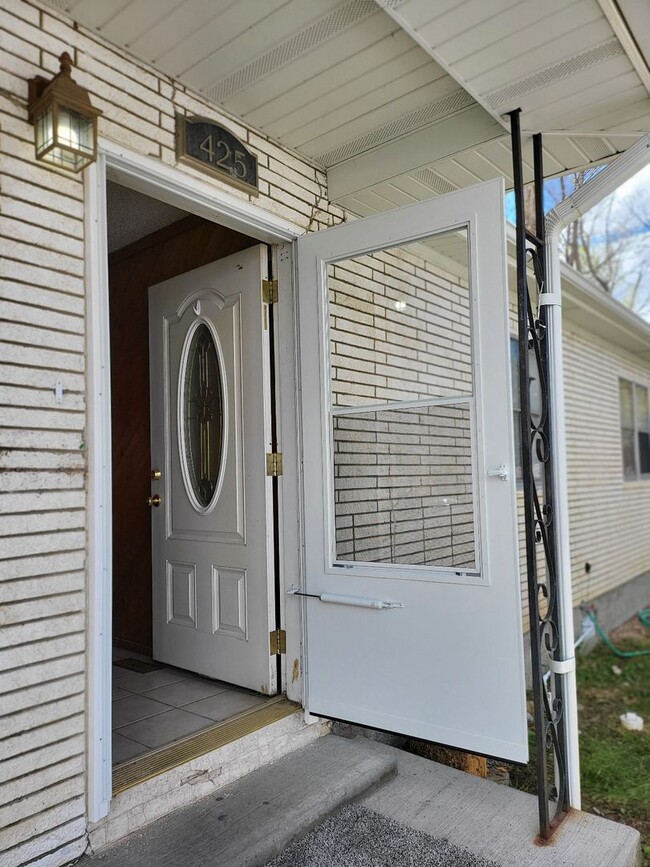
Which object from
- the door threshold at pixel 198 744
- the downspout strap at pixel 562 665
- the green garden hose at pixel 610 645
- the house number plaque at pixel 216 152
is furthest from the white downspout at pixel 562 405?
the green garden hose at pixel 610 645

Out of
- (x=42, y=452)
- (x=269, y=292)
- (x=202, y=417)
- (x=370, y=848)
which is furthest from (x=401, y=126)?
(x=370, y=848)

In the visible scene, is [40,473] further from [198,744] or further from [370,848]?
[370,848]

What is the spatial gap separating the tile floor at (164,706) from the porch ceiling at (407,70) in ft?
7.91

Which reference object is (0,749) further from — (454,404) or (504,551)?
(454,404)

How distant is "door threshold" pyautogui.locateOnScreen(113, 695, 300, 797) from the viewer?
2195mm

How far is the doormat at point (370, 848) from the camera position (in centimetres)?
203

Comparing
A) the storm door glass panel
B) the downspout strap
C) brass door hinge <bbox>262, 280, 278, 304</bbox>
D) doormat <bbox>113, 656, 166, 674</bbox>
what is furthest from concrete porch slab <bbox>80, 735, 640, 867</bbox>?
brass door hinge <bbox>262, 280, 278, 304</bbox>

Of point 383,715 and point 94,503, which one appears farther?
point 383,715

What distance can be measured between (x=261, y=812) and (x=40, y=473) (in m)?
1.37

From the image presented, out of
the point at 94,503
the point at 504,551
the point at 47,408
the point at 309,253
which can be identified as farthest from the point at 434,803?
the point at 309,253

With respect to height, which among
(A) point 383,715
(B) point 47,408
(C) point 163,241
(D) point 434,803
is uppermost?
(C) point 163,241

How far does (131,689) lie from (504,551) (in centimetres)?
198

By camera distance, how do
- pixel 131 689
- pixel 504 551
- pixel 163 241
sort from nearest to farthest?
pixel 504 551 < pixel 131 689 < pixel 163 241

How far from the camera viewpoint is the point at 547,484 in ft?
8.05
